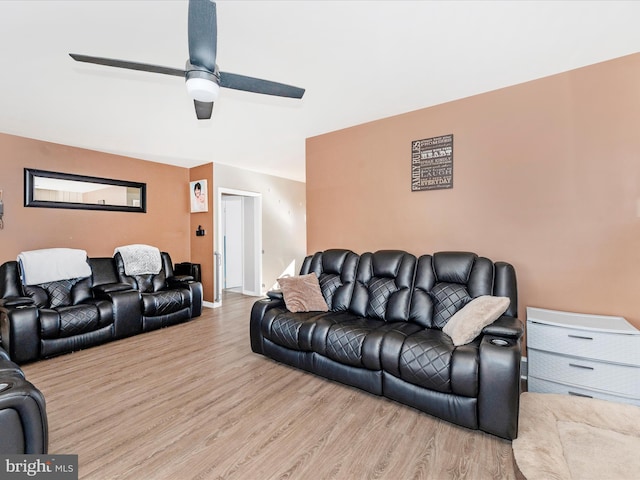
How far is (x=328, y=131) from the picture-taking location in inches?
158

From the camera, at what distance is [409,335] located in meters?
2.30

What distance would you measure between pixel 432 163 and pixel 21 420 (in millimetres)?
3672

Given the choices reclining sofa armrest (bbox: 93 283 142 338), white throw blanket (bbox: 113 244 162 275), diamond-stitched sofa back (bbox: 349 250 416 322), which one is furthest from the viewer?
white throw blanket (bbox: 113 244 162 275)

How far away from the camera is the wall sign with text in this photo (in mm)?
3141

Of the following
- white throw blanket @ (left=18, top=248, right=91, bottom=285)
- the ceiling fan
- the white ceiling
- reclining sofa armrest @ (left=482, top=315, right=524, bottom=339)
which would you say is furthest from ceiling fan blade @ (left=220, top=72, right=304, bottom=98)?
white throw blanket @ (left=18, top=248, right=91, bottom=285)

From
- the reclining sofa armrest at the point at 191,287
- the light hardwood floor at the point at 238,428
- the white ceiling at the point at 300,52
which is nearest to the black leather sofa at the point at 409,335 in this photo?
the light hardwood floor at the point at 238,428

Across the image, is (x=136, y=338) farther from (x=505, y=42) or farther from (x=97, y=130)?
(x=505, y=42)

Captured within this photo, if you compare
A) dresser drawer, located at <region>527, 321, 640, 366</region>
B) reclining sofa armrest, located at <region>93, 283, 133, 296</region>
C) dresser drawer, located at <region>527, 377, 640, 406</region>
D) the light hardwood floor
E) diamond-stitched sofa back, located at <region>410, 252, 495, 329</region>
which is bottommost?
the light hardwood floor

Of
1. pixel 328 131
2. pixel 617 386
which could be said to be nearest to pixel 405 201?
pixel 328 131

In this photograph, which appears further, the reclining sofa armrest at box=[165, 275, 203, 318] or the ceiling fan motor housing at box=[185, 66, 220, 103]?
the reclining sofa armrest at box=[165, 275, 203, 318]

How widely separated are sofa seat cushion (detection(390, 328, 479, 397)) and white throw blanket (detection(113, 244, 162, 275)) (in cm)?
396

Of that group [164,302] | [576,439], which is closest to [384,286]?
[576,439]

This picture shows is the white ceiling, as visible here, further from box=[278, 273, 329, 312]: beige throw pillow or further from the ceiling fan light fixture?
box=[278, 273, 329, 312]: beige throw pillow

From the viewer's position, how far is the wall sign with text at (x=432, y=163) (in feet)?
10.3
